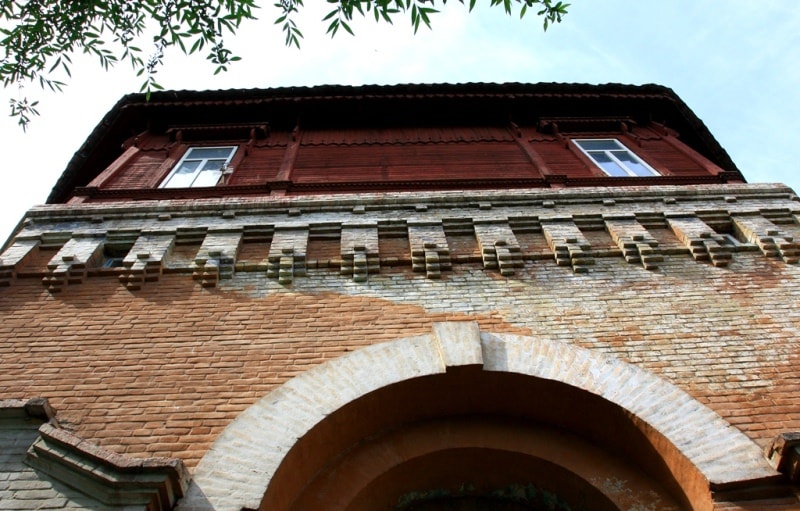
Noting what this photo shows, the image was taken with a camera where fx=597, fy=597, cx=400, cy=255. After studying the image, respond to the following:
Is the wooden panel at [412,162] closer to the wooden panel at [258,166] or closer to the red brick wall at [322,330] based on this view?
the wooden panel at [258,166]

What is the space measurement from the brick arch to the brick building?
18mm

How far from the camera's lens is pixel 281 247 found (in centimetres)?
638

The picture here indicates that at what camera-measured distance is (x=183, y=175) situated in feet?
29.5

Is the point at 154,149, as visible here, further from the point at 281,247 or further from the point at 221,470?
the point at 221,470

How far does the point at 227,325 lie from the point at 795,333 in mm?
5140

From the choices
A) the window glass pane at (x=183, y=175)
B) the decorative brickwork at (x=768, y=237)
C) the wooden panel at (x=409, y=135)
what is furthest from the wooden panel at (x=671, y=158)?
the window glass pane at (x=183, y=175)

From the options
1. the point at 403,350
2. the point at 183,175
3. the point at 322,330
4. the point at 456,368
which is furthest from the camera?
the point at 183,175

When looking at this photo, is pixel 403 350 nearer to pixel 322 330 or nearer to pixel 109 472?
pixel 322 330

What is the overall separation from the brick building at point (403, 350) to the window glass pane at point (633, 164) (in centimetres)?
158

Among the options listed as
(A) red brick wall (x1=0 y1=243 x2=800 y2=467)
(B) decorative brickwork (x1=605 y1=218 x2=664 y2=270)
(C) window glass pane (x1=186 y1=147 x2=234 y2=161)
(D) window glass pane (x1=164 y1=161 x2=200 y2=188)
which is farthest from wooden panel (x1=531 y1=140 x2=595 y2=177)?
(D) window glass pane (x1=164 y1=161 x2=200 y2=188)

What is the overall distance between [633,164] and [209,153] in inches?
271

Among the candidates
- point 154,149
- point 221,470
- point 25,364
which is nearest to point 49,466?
point 221,470

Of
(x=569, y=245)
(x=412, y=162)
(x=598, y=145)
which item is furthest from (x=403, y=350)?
(x=598, y=145)

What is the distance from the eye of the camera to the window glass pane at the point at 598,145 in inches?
401
